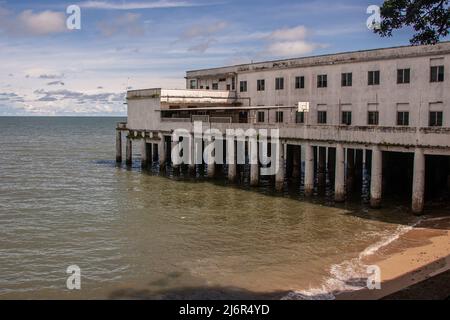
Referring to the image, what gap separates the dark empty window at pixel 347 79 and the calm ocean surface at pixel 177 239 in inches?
380

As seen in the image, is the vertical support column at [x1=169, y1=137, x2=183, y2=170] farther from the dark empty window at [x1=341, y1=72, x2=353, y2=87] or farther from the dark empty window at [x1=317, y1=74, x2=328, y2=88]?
the dark empty window at [x1=341, y1=72, x2=353, y2=87]

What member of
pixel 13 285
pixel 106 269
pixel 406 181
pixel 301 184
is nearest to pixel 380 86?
pixel 406 181

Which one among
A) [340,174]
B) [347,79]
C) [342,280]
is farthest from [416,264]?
[347,79]

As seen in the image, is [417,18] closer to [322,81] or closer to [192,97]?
[322,81]

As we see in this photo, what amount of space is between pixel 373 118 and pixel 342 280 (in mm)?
20313

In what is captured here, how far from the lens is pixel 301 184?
46750mm

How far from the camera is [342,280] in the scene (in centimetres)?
2181

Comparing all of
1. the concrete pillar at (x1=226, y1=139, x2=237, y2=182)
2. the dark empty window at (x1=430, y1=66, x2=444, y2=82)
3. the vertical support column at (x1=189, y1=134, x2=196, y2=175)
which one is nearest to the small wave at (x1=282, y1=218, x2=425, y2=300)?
the dark empty window at (x1=430, y1=66, x2=444, y2=82)

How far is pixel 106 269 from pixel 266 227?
1091cm

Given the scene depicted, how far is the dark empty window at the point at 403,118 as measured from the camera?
36906 millimetres

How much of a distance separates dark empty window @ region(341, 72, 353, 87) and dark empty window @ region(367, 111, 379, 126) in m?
3.11

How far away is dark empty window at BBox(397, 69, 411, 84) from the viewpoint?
36.7 metres

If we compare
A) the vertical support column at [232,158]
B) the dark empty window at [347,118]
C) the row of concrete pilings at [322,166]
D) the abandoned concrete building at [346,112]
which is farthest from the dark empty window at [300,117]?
the vertical support column at [232,158]
